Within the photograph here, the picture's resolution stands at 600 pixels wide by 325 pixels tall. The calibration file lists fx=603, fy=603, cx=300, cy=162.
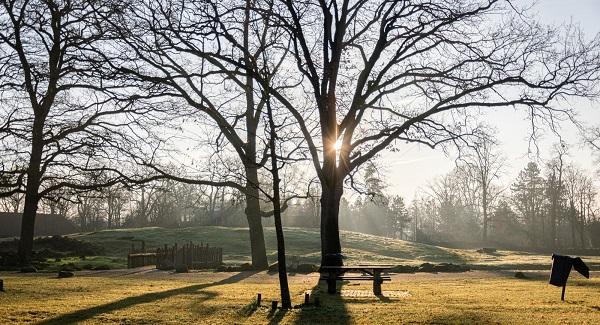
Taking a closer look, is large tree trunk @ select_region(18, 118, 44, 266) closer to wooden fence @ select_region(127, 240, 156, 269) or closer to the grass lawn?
wooden fence @ select_region(127, 240, 156, 269)

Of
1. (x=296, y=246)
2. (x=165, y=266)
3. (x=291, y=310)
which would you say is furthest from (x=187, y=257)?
(x=296, y=246)

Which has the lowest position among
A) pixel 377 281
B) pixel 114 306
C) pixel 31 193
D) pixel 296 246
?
pixel 114 306

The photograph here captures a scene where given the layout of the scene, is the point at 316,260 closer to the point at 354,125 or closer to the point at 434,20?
the point at 354,125

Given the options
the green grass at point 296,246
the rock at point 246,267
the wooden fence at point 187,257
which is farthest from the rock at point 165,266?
the green grass at point 296,246

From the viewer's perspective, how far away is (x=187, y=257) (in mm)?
33438

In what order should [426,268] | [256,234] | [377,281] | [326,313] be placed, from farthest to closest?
[256,234], [426,268], [377,281], [326,313]

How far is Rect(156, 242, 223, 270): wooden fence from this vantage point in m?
31.0

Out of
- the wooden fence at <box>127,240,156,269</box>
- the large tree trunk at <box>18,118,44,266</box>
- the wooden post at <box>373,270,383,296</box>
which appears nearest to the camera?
the wooden post at <box>373,270,383,296</box>

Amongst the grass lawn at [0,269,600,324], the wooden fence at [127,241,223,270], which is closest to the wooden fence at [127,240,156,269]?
the wooden fence at [127,241,223,270]

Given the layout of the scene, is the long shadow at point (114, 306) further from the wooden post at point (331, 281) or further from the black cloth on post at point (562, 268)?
the black cloth on post at point (562, 268)

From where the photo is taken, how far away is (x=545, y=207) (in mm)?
90125

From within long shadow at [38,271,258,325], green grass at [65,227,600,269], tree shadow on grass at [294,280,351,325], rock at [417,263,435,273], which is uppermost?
green grass at [65,227,600,269]

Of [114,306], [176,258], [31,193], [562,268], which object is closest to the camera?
[114,306]

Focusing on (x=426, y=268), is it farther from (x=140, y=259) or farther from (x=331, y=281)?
(x=140, y=259)
